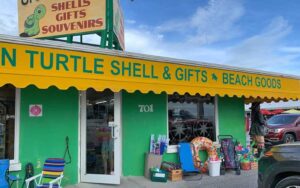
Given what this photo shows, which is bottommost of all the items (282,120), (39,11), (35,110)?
(282,120)

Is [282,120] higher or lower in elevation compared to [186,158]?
higher

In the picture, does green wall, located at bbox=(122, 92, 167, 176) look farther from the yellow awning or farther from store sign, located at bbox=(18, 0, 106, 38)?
store sign, located at bbox=(18, 0, 106, 38)

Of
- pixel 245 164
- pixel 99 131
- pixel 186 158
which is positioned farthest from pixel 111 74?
pixel 245 164

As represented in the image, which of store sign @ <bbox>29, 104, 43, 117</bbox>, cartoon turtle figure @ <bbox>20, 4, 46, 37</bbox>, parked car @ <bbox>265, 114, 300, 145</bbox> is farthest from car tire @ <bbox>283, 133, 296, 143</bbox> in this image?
store sign @ <bbox>29, 104, 43, 117</bbox>

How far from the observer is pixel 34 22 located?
32.8 ft

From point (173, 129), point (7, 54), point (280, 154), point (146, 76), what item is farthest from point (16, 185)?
point (280, 154)

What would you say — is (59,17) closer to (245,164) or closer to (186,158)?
(186,158)

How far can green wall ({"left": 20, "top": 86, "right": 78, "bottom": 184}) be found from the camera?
7.12 meters

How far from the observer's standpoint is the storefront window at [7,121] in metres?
6.99

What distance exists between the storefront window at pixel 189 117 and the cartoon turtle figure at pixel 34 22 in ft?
13.6

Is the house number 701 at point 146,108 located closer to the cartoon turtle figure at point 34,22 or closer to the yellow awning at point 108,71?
the yellow awning at point 108,71

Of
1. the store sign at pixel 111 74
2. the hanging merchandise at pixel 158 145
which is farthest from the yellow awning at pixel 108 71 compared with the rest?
the hanging merchandise at pixel 158 145

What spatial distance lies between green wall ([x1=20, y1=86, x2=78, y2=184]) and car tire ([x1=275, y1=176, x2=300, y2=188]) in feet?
13.9

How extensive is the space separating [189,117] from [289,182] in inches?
186
